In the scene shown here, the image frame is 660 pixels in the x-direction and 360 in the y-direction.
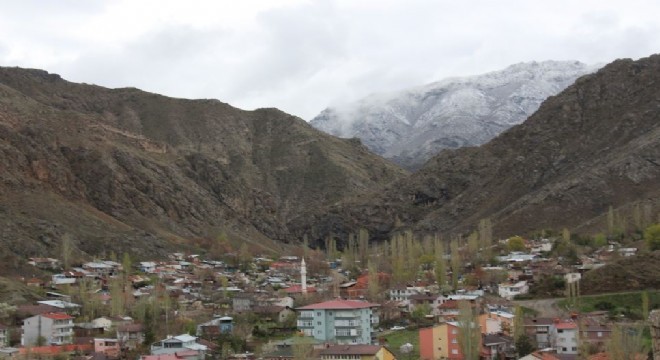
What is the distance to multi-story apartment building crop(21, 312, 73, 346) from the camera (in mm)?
71750

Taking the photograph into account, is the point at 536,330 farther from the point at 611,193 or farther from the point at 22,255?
the point at 611,193

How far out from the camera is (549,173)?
161 m

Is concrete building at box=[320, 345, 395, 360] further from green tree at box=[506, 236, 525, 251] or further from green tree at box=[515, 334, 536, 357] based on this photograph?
green tree at box=[506, 236, 525, 251]

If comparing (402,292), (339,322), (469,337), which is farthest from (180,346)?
(402,292)

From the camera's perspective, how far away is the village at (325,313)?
64750 mm

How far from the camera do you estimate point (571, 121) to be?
560 feet

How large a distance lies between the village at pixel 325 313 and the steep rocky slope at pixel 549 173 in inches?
984

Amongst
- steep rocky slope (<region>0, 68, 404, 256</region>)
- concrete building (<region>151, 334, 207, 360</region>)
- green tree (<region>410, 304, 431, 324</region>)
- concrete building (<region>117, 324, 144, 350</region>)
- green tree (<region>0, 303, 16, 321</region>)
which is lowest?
concrete building (<region>151, 334, 207, 360</region>)

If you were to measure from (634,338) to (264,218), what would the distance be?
13730 cm

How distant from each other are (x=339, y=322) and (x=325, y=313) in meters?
1.39

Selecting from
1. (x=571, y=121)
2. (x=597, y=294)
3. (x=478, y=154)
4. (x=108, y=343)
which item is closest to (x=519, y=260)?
(x=597, y=294)

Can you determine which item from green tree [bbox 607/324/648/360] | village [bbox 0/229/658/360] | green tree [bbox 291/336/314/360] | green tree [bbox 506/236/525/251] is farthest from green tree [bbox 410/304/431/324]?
green tree [bbox 506/236/525/251]

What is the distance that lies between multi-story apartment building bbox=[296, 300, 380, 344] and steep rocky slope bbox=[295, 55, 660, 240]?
6831 cm

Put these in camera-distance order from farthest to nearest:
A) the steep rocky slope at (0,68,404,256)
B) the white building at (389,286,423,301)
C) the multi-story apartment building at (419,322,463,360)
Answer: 1. the steep rocky slope at (0,68,404,256)
2. the white building at (389,286,423,301)
3. the multi-story apartment building at (419,322,463,360)
